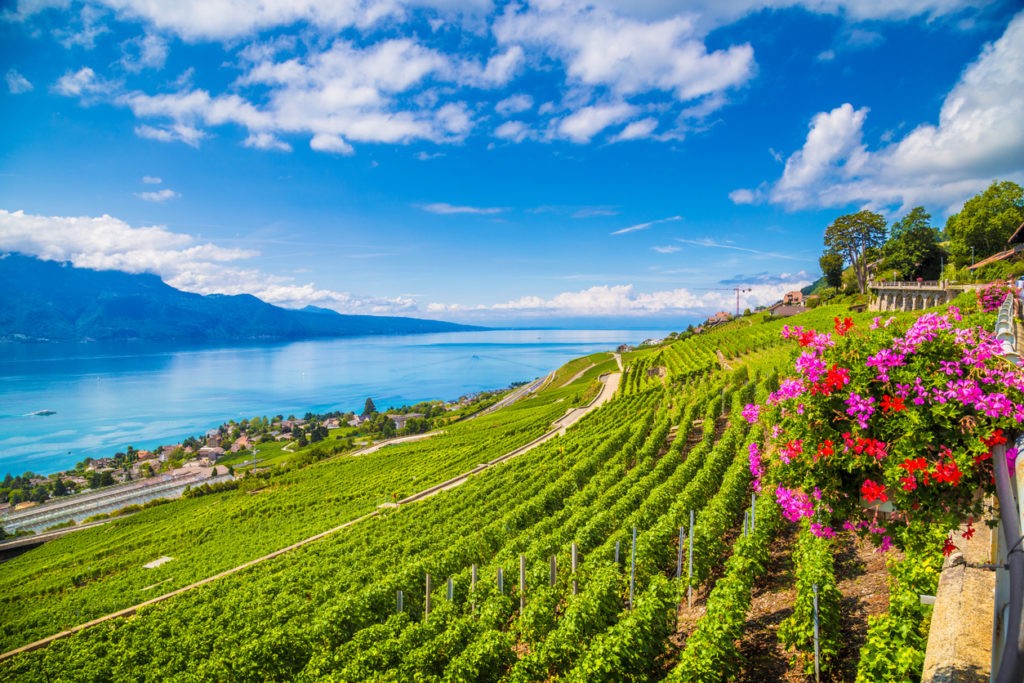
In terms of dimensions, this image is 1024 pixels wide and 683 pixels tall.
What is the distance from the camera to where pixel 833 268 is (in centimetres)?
7069

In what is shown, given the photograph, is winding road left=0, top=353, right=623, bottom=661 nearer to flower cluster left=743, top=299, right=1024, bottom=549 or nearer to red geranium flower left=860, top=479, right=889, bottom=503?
flower cluster left=743, top=299, right=1024, bottom=549

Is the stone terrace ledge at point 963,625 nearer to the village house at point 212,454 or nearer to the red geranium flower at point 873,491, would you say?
the red geranium flower at point 873,491

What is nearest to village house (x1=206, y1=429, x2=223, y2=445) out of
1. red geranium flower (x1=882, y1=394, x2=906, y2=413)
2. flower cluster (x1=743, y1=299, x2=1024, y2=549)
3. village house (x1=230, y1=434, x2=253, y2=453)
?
village house (x1=230, y1=434, x2=253, y2=453)

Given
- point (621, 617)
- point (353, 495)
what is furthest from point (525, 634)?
point (353, 495)

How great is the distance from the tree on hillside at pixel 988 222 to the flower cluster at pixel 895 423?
50023 millimetres

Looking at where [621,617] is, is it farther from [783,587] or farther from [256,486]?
[256,486]

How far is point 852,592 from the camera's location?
9.48 meters

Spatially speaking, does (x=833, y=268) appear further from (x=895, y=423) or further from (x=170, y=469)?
(x=170, y=469)

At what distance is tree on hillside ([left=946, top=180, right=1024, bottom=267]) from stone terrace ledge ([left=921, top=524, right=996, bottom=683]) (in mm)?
47228

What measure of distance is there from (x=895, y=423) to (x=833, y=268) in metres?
80.3

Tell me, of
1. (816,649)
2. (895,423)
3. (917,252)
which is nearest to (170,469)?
(816,649)

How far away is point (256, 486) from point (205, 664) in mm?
51666

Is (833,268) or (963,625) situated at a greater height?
(833,268)

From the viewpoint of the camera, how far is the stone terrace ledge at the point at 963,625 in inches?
187
